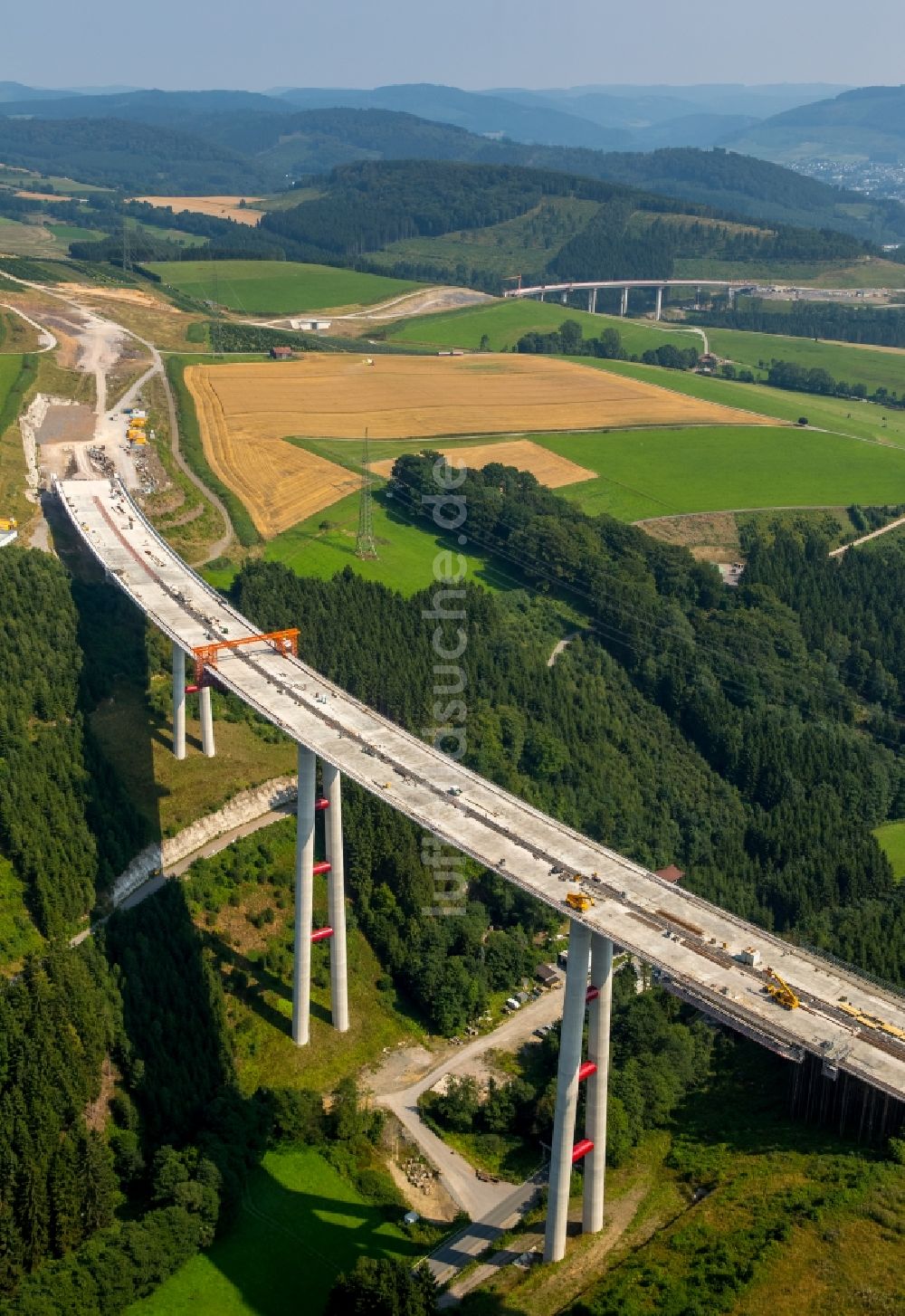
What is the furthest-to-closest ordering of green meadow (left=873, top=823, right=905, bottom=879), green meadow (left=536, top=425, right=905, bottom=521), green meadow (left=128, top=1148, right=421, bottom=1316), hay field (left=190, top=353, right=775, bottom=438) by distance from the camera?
green meadow (left=536, top=425, right=905, bottom=521)
hay field (left=190, top=353, right=775, bottom=438)
green meadow (left=873, top=823, right=905, bottom=879)
green meadow (left=128, top=1148, right=421, bottom=1316)

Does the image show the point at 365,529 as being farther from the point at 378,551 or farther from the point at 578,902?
the point at 578,902

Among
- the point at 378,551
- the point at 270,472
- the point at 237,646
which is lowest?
the point at 378,551

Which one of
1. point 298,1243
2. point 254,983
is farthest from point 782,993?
point 254,983

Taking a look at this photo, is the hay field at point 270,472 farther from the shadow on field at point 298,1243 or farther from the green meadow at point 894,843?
the shadow on field at point 298,1243

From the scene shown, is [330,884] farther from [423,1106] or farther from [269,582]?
[269,582]

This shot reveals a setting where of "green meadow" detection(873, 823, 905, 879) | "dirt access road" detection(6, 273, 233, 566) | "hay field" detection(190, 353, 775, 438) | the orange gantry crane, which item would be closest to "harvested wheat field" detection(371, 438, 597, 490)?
"hay field" detection(190, 353, 775, 438)

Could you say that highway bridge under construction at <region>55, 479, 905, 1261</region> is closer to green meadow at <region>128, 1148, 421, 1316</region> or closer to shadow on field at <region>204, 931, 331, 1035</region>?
shadow on field at <region>204, 931, 331, 1035</region>
